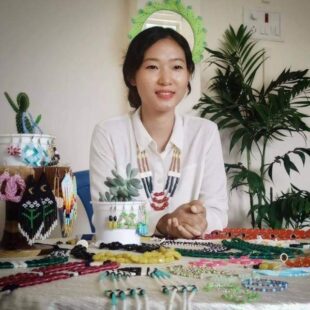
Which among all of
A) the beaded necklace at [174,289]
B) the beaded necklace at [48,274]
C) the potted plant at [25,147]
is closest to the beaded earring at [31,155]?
the potted plant at [25,147]

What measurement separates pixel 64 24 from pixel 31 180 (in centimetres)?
194

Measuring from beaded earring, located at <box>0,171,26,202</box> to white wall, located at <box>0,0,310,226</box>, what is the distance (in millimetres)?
1699

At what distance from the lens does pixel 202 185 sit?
1.53 m

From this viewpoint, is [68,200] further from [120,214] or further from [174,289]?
[174,289]

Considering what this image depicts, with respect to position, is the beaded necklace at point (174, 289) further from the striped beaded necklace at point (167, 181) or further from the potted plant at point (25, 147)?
the striped beaded necklace at point (167, 181)

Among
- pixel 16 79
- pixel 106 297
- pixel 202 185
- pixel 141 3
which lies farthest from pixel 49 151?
pixel 141 3

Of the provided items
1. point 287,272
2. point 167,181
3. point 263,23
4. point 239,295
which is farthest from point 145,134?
point 263,23

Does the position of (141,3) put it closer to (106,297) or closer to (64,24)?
(64,24)

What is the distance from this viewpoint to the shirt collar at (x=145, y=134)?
152cm

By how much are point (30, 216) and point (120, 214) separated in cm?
19

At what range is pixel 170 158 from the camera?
1.53 meters

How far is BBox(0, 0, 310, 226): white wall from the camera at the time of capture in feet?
8.07

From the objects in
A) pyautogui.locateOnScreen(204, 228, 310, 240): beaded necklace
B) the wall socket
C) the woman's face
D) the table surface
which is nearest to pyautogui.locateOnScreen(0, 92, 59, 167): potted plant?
the table surface

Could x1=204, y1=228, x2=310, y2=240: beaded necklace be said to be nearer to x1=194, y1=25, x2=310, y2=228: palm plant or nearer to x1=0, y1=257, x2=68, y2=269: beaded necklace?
x1=0, y1=257, x2=68, y2=269: beaded necklace
